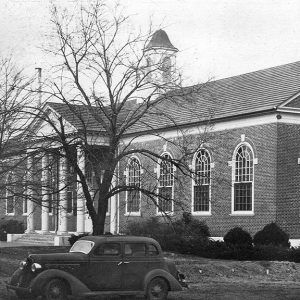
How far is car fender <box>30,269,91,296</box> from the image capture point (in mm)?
15195

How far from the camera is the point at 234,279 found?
23.1 metres

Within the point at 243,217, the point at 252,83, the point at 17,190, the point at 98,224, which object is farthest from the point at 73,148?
the point at 252,83

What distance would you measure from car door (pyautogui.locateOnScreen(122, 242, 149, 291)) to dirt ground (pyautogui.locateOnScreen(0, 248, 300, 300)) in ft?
4.17

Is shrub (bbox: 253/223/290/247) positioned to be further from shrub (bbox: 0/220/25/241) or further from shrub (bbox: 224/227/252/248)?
shrub (bbox: 0/220/25/241)

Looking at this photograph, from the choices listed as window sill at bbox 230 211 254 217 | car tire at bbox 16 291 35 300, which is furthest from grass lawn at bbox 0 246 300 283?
car tire at bbox 16 291 35 300

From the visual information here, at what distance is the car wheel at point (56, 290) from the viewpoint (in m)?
15.4

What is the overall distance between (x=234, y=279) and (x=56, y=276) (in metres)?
9.13

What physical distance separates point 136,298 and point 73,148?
24.0ft

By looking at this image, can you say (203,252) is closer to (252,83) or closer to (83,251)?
(252,83)

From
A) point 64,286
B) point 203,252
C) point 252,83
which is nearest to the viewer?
point 64,286

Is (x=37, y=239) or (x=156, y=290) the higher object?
(x=156, y=290)

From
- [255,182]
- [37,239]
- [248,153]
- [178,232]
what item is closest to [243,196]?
[255,182]

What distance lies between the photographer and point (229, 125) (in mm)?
34156

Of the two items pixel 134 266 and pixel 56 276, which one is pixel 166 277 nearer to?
pixel 134 266
